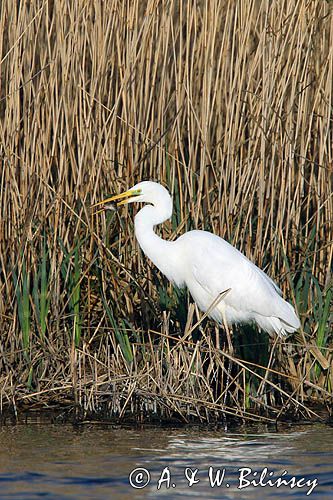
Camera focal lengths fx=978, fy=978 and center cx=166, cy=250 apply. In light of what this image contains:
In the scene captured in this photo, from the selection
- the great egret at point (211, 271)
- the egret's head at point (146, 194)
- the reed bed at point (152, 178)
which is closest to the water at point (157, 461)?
the reed bed at point (152, 178)

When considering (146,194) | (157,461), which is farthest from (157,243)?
(157,461)

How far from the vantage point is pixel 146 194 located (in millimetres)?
4727

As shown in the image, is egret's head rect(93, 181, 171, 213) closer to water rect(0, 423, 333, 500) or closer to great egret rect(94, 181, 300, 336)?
great egret rect(94, 181, 300, 336)

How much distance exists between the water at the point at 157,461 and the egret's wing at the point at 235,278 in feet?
2.11

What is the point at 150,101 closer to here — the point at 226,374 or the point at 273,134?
the point at 273,134

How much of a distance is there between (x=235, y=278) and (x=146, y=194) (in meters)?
0.63

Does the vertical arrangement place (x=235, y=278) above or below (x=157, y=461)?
above

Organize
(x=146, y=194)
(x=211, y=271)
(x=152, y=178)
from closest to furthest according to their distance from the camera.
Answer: (x=146, y=194), (x=211, y=271), (x=152, y=178)

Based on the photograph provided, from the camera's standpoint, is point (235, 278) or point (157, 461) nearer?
point (157, 461)

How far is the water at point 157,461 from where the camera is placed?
3683 mm

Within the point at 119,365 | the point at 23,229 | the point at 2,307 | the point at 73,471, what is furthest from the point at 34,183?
the point at 73,471

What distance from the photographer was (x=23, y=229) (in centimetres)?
488

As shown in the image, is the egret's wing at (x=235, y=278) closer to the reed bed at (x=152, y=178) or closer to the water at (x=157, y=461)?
the reed bed at (x=152, y=178)

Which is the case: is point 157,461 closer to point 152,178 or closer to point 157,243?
point 157,243
